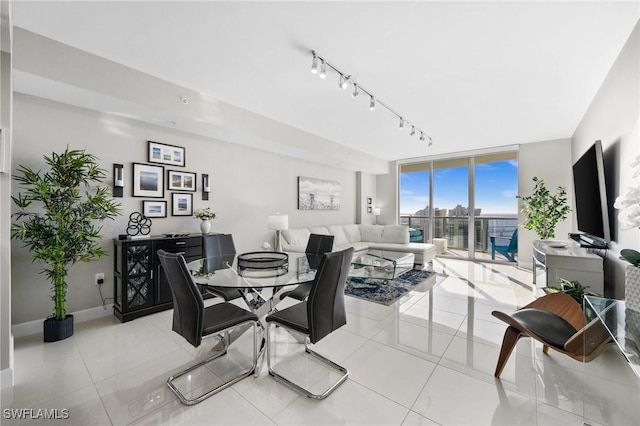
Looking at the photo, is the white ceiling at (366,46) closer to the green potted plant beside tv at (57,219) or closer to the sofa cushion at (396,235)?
the green potted plant beside tv at (57,219)

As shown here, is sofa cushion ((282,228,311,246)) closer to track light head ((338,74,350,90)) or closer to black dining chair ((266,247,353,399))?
track light head ((338,74,350,90))

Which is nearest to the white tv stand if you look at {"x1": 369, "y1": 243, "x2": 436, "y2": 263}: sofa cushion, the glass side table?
the glass side table

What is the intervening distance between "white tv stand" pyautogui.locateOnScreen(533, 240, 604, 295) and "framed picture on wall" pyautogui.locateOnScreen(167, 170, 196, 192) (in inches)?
181

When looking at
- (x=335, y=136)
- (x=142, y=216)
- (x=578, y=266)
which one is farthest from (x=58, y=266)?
(x=578, y=266)

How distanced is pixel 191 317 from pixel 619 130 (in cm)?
396

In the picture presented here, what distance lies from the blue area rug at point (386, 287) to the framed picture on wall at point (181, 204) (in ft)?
8.57

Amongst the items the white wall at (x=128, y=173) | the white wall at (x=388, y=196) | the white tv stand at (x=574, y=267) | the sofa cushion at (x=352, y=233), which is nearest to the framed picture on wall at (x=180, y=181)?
the white wall at (x=128, y=173)

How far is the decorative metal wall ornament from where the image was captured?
10.5ft

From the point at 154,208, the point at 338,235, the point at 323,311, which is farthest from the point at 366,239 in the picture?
the point at 323,311

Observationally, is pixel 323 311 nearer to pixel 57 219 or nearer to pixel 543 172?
pixel 57 219

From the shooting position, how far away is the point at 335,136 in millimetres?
5137

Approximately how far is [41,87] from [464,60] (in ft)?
13.1

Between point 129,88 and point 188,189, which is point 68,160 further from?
point 188,189

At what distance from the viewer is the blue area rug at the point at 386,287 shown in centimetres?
379
